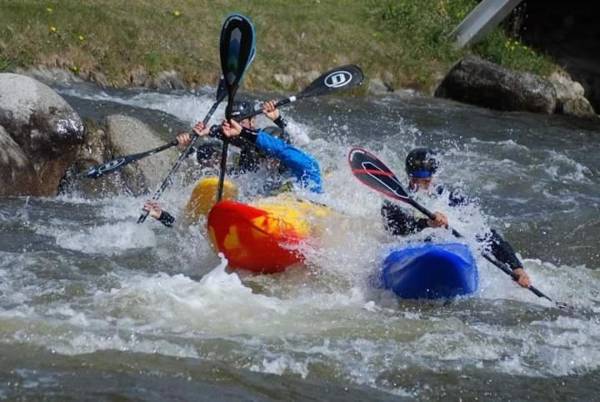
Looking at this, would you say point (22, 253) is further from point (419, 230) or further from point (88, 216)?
point (419, 230)

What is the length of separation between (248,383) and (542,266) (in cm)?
348

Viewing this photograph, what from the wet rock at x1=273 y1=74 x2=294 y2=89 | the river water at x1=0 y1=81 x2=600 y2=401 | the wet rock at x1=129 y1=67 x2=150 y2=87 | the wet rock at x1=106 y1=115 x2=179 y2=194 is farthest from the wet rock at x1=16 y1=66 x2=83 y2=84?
the river water at x1=0 y1=81 x2=600 y2=401

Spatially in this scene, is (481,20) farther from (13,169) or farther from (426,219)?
(426,219)

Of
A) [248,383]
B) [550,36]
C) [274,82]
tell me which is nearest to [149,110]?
[274,82]

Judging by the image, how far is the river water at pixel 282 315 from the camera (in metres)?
5.00

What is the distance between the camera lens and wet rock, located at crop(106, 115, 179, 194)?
931 cm

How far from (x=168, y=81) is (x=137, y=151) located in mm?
4022

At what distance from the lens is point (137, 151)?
9.45 metres

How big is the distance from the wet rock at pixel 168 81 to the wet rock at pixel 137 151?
136 inches

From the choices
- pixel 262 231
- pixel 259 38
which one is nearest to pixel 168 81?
pixel 259 38

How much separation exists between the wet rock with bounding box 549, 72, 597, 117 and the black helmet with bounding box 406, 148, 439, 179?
29.6 feet

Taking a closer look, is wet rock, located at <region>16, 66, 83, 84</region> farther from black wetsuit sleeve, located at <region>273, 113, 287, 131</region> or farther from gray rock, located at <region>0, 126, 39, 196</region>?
black wetsuit sleeve, located at <region>273, 113, 287, 131</region>

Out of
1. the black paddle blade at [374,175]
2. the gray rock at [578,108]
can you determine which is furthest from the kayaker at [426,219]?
Result: the gray rock at [578,108]

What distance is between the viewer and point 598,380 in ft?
17.7
